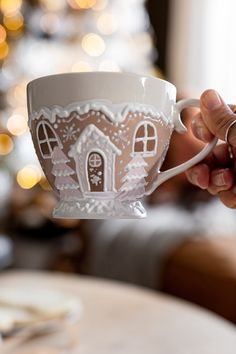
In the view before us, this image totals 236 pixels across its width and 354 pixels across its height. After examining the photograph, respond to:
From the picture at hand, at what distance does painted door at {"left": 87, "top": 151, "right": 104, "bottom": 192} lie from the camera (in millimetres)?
428

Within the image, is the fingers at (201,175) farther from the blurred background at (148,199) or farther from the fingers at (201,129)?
the blurred background at (148,199)

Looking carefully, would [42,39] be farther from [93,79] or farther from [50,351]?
[93,79]

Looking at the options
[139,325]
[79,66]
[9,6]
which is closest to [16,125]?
[79,66]

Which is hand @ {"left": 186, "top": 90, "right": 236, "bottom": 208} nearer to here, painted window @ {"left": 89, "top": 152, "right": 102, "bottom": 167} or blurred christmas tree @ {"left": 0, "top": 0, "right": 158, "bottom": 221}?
painted window @ {"left": 89, "top": 152, "right": 102, "bottom": 167}

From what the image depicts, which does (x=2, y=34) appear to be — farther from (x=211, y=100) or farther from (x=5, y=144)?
(x=211, y=100)

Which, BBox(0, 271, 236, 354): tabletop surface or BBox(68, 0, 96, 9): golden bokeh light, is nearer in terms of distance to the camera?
BBox(0, 271, 236, 354): tabletop surface

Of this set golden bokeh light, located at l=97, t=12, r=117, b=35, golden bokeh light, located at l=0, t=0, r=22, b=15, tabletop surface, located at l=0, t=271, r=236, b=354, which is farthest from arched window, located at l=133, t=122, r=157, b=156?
golden bokeh light, located at l=97, t=12, r=117, b=35

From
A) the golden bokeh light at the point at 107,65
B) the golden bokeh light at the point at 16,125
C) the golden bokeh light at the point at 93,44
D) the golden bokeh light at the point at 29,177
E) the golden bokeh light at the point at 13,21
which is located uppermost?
the golden bokeh light at the point at 13,21

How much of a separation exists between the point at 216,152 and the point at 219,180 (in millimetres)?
46

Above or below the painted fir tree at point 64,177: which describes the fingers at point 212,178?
below

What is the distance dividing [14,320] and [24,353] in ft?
0.25

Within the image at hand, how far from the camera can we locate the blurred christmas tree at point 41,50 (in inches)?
108

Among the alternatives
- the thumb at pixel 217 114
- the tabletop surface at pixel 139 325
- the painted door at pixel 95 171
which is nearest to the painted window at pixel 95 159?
the painted door at pixel 95 171

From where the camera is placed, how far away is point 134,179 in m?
0.44
